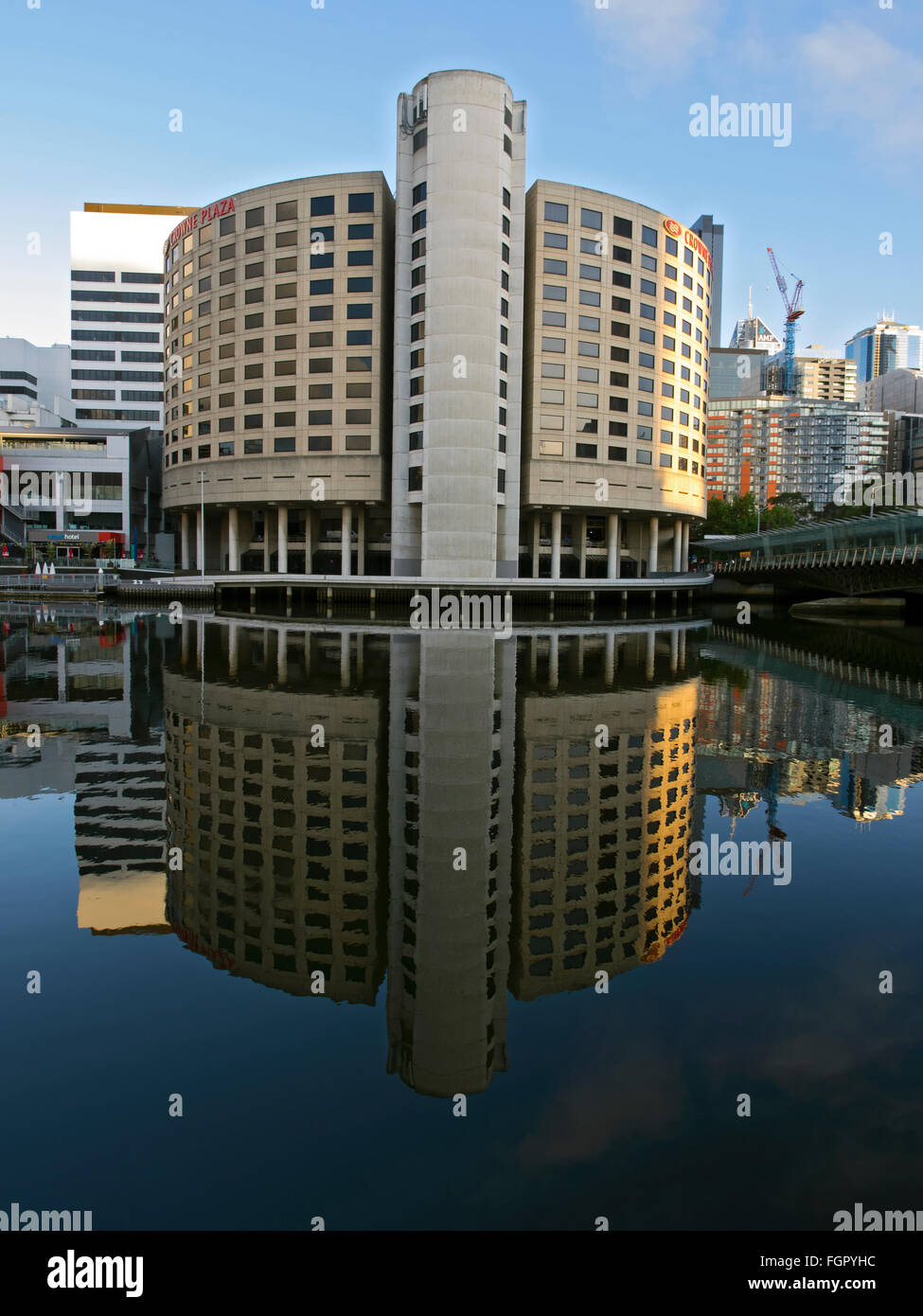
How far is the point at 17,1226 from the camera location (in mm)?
4441

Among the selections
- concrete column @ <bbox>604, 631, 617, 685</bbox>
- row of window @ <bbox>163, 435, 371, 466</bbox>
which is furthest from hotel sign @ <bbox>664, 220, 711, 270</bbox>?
concrete column @ <bbox>604, 631, 617, 685</bbox>

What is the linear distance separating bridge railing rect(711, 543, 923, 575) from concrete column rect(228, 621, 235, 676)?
3893 centimetres

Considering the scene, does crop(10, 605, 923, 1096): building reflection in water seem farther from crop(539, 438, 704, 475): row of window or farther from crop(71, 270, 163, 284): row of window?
crop(71, 270, 163, 284): row of window

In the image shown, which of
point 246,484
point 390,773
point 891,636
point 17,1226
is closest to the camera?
point 17,1226

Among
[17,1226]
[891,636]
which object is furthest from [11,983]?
[891,636]

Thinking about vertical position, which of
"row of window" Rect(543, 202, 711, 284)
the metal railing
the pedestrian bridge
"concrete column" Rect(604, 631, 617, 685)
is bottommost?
"concrete column" Rect(604, 631, 617, 685)

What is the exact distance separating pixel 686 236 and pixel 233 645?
6603 cm

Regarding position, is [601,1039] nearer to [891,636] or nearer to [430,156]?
[891,636]

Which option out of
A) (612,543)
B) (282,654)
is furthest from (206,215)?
(282,654)

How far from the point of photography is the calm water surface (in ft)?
15.7

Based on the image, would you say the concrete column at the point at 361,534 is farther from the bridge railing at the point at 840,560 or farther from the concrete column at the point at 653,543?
the bridge railing at the point at 840,560

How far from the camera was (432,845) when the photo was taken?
10.2 meters
